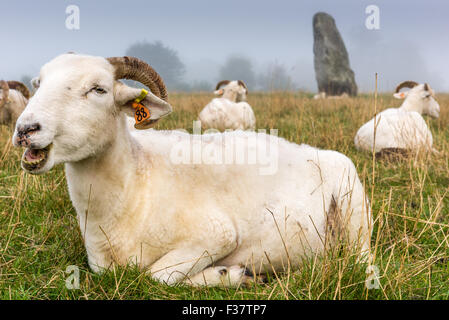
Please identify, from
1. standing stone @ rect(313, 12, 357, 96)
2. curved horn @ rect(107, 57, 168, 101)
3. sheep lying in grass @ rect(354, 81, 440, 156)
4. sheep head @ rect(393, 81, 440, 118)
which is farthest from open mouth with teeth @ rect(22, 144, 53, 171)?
standing stone @ rect(313, 12, 357, 96)

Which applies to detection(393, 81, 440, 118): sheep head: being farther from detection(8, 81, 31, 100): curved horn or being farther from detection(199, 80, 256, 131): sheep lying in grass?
detection(8, 81, 31, 100): curved horn

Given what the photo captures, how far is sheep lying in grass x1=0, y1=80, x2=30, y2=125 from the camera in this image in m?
11.0

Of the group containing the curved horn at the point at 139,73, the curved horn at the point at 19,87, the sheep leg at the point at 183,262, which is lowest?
the sheep leg at the point at 183,262

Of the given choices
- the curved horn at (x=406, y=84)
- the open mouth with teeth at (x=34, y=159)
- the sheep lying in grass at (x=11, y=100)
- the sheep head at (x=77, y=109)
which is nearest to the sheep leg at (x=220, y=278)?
the sheep head at (x=77, y=109)

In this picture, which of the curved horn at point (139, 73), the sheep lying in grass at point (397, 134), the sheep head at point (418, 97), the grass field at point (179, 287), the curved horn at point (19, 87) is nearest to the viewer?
the grass field at point (179, 287)

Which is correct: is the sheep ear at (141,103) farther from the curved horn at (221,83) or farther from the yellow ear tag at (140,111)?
the curved horn at (221,83)

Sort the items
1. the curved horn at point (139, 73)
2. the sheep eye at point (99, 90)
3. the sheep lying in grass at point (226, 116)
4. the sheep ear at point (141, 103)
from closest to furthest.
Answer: the sheep eye at point (99, 90) → the sheep ear at point (141, 103) → the curved horn at point (139, 73) → the sheep lying in grass at point (226, 116)

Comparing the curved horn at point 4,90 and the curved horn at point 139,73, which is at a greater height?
the curved horn at point 4,90

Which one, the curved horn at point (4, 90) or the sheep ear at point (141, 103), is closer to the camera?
the sheep ear at point (141, 103)

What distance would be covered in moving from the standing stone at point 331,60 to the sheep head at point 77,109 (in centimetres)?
3178

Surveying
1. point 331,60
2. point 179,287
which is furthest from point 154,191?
point 331,60

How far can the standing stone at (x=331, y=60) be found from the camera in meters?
33.8
